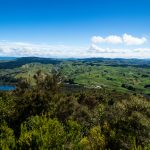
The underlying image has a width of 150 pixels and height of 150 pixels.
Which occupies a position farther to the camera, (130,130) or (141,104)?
(141,104)

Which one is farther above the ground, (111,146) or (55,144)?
(55,144)

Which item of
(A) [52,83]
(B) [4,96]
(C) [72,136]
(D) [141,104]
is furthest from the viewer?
(B) [4,96]

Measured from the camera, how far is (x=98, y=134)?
61594 mm

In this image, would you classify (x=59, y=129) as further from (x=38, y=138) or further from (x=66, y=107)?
(x=66, y=107)

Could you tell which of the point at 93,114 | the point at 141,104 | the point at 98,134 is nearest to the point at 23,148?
the point at 98,134

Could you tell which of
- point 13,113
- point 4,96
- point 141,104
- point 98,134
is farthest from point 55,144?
point 4,96

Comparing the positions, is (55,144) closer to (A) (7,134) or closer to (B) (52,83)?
(A) (7,134)

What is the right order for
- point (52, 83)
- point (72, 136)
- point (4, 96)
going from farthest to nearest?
point (4, 96)
point (52, 83)
point (72, 136)

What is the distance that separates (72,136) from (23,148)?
384 inches

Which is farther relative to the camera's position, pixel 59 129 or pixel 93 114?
pixel 93 114

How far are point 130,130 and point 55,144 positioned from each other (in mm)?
19053

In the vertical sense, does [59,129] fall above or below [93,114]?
above

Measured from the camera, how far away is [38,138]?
165 ft

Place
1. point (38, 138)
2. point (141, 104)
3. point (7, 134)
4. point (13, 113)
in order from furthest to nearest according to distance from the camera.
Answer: point (13, 113) < point (141, 104) < point (7, 134) < point (38, 138)
